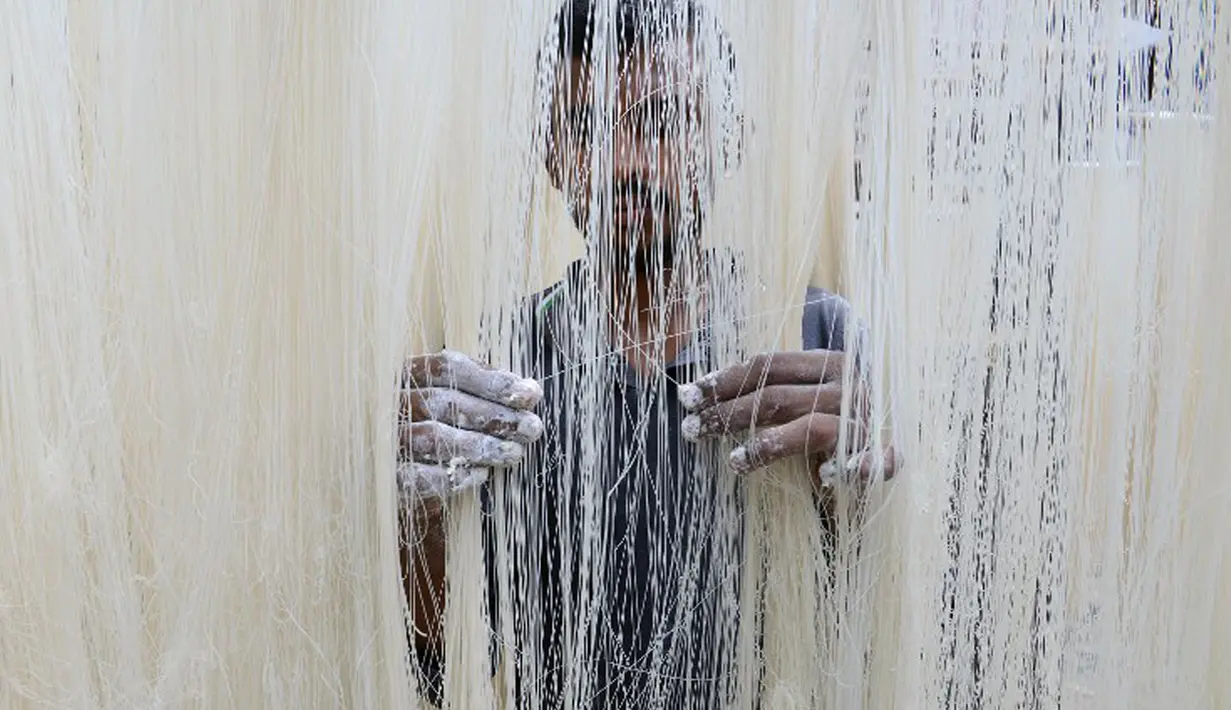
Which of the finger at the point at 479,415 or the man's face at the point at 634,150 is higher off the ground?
the man's face at the point at 634,150

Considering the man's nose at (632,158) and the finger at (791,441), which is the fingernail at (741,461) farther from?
the man's nose at (632,158)

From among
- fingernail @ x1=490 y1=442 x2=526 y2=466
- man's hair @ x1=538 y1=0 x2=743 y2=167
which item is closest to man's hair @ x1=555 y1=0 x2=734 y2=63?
man's hair @ x1=538 y1=0 x2=743 y2=167

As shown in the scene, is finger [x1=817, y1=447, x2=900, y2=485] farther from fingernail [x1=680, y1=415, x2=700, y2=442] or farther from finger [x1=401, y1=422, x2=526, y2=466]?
finger [x1=401, y1=422, x2=526, y2=466]

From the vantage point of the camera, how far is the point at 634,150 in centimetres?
72

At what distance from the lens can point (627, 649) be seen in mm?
792

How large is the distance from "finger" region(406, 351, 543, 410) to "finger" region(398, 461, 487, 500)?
53mm

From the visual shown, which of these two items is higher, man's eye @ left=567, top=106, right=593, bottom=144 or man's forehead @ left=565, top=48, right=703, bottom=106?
man's forehead @ left=565, top=48, right=703, bottom=106

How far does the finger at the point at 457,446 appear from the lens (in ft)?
2.29

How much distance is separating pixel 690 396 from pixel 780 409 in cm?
6

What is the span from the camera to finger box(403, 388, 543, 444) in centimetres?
70

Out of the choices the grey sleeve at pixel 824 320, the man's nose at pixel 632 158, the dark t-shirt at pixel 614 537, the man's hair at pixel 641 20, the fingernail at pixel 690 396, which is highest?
the man's hair at pixel 641 20

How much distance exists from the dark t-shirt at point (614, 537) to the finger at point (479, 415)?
5 centimetres

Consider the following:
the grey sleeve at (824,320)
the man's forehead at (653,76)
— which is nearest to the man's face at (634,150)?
the man's forehead at (653,76)

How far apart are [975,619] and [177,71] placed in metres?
0.68
